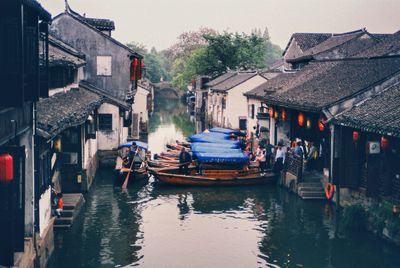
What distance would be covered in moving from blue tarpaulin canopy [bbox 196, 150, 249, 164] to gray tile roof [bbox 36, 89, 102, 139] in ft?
20.1

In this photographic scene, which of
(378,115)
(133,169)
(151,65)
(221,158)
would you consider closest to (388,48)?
(378,115)

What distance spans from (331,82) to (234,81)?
27.3 meters

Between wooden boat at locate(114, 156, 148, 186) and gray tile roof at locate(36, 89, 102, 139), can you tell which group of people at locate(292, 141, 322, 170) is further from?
gray tile roof at locate(36, 89, 102, 139)

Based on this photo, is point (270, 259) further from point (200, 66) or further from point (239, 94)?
point (200, 66)

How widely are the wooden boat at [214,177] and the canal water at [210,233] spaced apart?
1.30 feet

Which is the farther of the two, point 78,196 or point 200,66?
point 200,66

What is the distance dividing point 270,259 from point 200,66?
57952 millimetres

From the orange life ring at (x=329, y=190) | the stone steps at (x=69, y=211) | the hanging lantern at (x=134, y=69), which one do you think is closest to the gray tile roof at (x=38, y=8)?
the stone steps at (x=69, y=211)

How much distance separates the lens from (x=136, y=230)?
19656mm

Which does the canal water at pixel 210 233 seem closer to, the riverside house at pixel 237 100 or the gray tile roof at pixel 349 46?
the gray tile roof at pixel 349 46

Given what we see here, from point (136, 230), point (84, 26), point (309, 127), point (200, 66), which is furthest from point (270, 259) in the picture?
point (200, 66)

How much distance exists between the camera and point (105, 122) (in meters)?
32.9

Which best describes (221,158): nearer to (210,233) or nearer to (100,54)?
(210,233)

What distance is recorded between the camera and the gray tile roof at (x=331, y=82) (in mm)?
23125
